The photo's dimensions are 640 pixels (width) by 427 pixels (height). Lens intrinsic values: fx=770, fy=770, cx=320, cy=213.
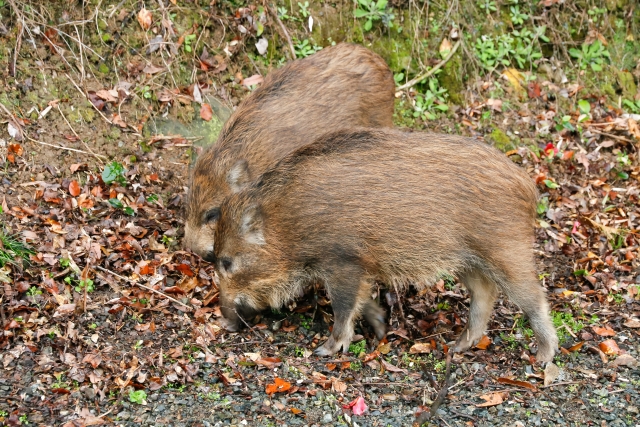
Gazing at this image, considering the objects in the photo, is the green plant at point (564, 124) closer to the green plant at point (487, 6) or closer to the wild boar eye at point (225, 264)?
the green plant at point (487, 6)

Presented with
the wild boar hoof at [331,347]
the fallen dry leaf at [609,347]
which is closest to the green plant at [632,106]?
the fallen dry leaf at [609,347]

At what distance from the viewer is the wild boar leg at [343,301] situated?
5.46m

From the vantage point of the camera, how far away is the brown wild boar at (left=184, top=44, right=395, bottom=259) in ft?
21.1

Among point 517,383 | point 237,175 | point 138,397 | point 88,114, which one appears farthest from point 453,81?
point 138,397

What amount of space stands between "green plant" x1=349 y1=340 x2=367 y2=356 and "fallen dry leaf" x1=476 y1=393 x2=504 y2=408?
3.43 ft

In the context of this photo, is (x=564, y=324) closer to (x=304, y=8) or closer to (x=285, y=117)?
(x=285, y=117)

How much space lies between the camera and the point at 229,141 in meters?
6.71

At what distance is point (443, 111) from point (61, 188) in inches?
165

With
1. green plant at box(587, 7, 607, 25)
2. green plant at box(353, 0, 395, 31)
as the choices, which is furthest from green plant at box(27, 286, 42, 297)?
green plant at box(587, 7, 607, 25)

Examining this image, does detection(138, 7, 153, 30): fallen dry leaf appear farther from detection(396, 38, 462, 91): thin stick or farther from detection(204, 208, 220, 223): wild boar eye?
detection(396, 38, 462, 91): thin stick

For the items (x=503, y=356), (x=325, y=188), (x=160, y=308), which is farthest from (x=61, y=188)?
(x=503, y=356)

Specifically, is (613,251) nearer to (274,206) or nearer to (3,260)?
(274,206)

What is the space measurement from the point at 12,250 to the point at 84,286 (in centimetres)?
60

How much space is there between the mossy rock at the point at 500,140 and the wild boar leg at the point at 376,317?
125 inches
